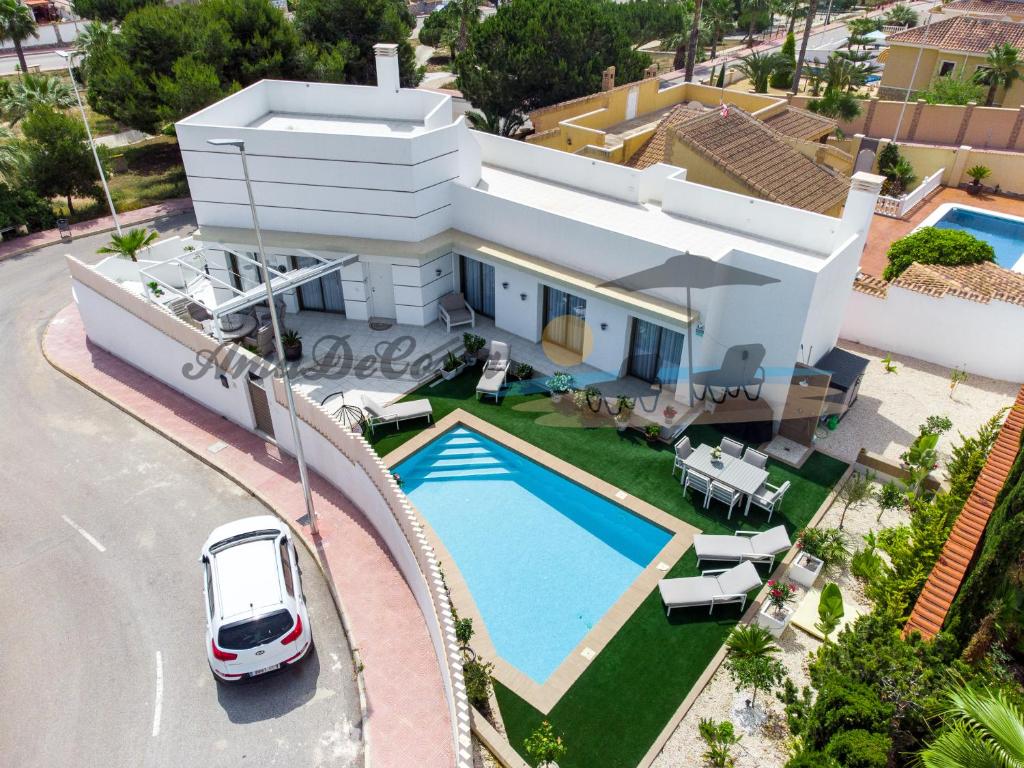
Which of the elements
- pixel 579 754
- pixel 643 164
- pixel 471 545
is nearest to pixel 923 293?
pixel 643 164

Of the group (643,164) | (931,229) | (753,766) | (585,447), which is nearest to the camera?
(753,766)

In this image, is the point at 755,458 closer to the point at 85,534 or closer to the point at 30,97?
the point at 85,534

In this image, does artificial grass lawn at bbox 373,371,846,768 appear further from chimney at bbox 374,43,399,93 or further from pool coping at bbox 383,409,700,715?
chimney at bbox 374,43,399,93

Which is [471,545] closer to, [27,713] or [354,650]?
[354,650]

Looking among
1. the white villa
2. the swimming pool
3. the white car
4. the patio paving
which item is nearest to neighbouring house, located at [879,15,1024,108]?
the patio paving

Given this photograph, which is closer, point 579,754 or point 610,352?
point 579,754

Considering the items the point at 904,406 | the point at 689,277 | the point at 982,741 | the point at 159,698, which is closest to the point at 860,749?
the point at 982,741

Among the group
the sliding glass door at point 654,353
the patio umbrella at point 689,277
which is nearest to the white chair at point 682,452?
the patio umbrella at point 689,277
